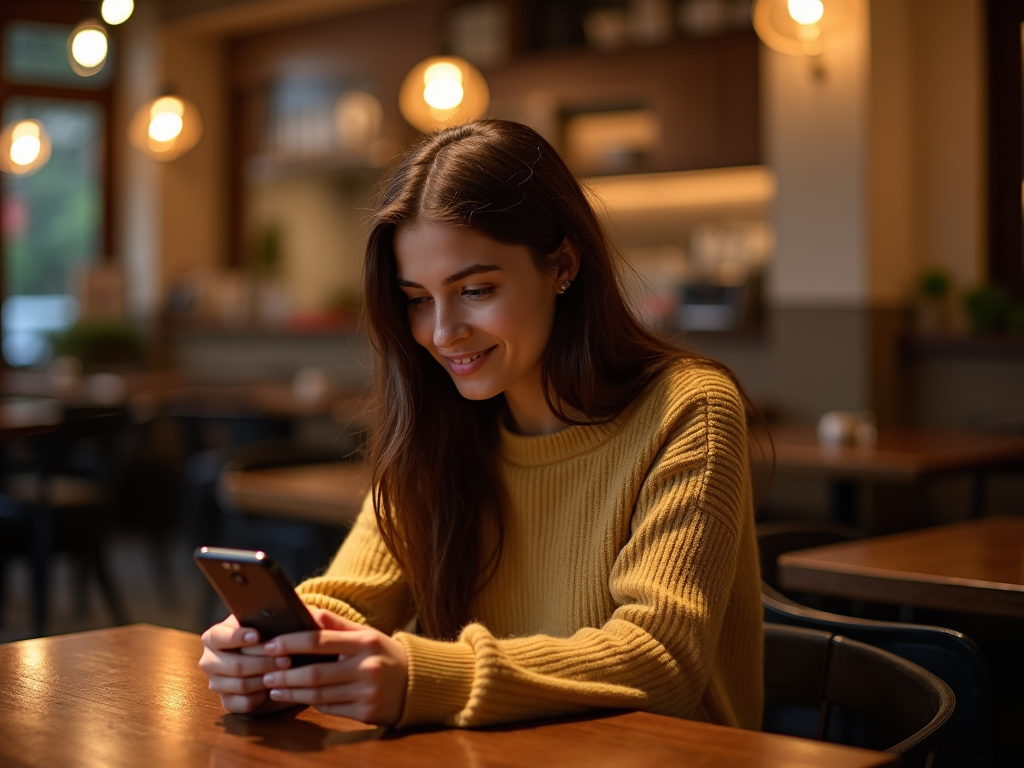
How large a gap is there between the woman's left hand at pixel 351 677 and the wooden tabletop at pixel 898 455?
7.04 feet

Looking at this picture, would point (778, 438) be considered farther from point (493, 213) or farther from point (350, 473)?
point (493, 213)

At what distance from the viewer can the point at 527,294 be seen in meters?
1.48

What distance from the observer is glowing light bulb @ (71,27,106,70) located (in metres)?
4.14

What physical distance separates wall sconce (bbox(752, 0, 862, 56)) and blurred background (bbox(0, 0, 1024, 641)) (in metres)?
0.01

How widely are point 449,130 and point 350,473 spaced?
6.62 feet

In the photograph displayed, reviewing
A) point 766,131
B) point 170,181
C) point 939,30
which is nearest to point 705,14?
point 766,131

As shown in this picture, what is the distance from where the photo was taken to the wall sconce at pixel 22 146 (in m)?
6.32

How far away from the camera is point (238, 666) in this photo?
1192 mm

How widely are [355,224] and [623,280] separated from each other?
452cm

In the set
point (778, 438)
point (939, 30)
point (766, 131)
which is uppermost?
point (939, 30)

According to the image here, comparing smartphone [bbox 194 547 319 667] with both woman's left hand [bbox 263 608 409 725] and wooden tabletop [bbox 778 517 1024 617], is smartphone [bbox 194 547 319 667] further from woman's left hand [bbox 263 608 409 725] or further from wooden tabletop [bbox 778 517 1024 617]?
wooden tabletop [bbox 778 517 1024 617]

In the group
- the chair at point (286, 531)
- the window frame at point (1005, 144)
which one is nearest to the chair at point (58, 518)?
the chair at point (286, 531)

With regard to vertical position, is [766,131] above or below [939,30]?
below

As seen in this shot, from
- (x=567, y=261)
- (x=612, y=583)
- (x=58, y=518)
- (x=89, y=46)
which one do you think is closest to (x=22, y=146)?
(x=89, y=46)
